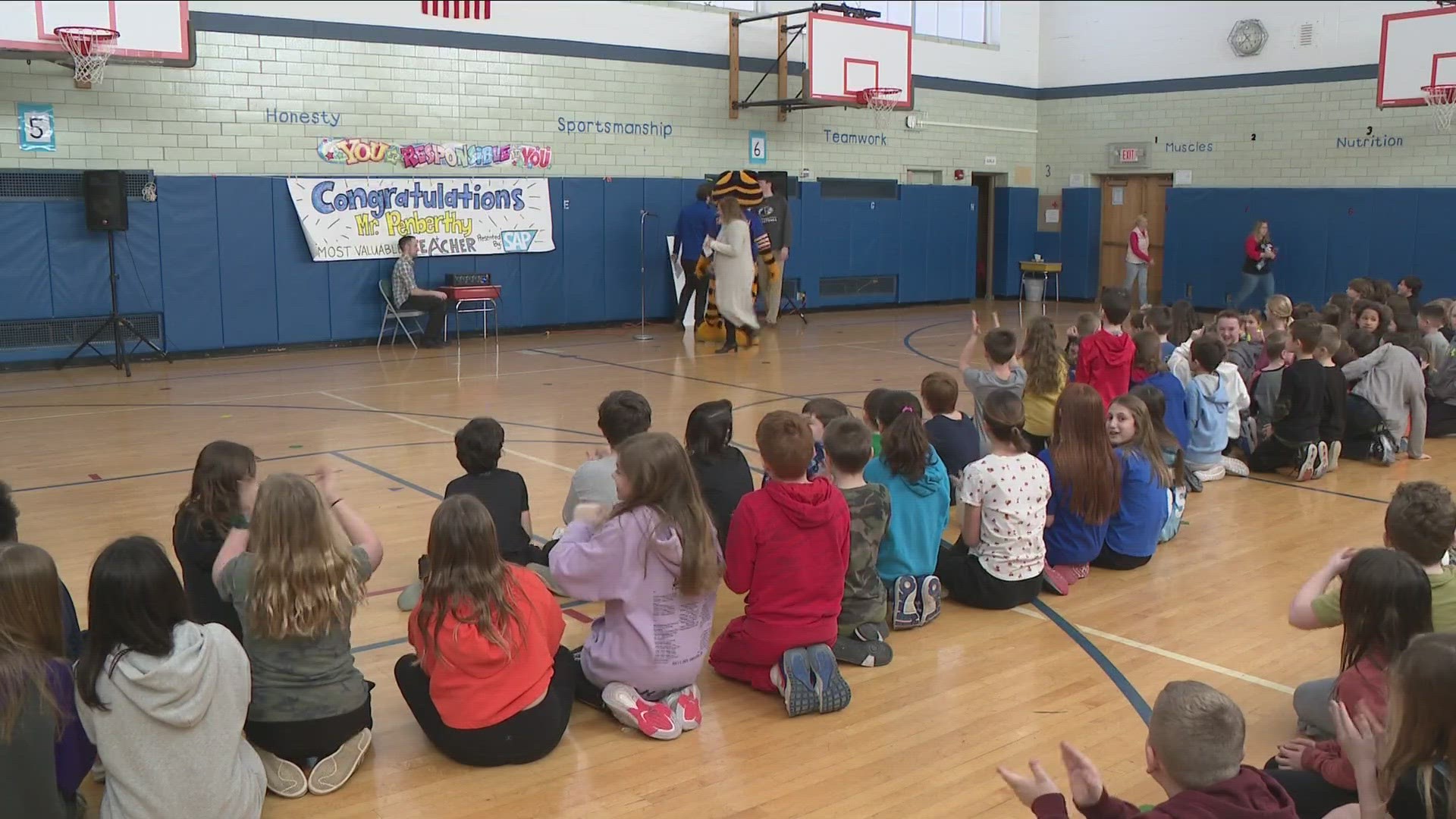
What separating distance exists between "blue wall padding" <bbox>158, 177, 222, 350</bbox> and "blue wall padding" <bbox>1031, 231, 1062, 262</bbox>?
13.8m

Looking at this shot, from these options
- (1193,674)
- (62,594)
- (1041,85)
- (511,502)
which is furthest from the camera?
(1041,85)

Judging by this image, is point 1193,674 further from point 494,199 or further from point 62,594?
point 494,199

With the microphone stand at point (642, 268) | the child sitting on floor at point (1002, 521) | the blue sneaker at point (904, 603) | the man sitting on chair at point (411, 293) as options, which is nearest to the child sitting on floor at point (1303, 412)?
the child sitting on floor at point (1002, 521)

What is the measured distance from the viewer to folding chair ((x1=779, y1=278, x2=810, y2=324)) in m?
17.9

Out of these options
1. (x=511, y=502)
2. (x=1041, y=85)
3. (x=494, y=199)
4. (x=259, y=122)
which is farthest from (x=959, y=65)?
(x=511, y=502)

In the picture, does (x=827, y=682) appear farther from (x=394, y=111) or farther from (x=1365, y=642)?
(x=394, y=111)

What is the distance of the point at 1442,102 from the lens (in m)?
15.4

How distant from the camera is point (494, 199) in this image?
14812 mm

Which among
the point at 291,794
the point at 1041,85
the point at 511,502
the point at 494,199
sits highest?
the point at 1041,85

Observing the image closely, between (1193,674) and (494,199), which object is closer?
(1193,674)

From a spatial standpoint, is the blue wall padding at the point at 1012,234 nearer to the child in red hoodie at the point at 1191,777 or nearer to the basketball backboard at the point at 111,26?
the basketball backboard at the point at 111,26

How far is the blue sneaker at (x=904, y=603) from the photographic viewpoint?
15.9ft

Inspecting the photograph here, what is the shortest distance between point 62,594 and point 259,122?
35.9 feet

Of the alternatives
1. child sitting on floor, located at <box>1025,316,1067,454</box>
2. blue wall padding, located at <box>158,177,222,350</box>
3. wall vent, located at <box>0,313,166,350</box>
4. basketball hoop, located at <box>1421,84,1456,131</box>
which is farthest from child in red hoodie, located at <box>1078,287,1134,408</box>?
basketball hoop, located at <box>1421,84,1456,131</box>
